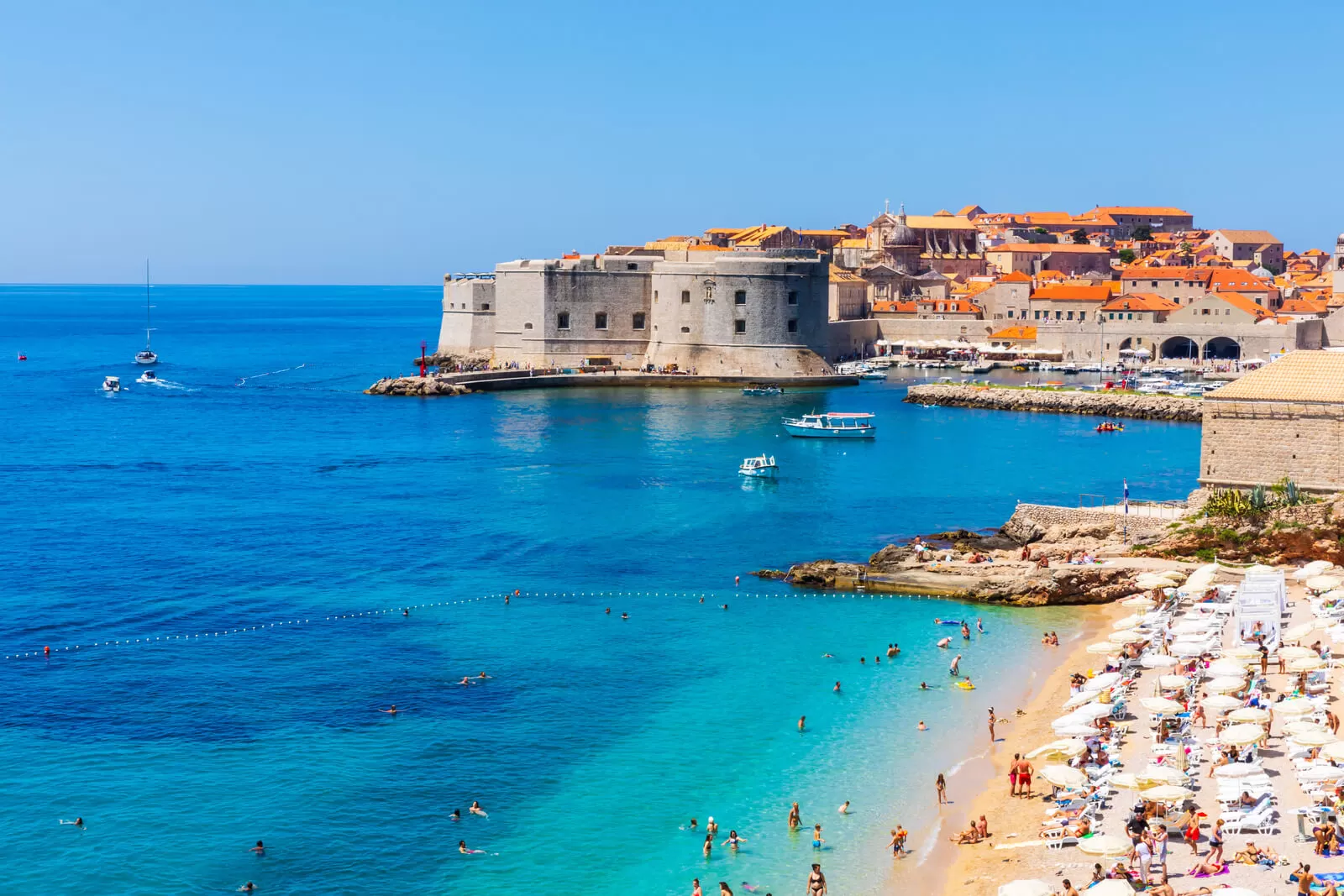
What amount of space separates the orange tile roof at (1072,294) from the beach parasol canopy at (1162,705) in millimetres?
62948

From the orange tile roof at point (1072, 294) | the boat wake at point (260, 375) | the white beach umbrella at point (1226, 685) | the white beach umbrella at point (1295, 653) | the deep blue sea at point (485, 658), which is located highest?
the orange tile roof at point (1072, 294)

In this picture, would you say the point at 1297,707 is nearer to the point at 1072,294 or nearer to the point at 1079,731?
the point at 1079,731

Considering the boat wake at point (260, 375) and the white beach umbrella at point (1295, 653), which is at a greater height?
the boat wake at point (260, 375)

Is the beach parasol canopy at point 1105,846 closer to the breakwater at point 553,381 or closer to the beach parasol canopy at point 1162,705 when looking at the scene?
the beach parasol canopy at point 1162,705

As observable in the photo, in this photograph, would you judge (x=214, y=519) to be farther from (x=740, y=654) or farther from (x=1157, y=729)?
(x=1157, y=729)

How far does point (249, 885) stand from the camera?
628 inches

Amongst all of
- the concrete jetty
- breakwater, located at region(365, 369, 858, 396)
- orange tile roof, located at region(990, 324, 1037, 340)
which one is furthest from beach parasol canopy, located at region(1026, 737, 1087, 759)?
orange tile roof, located at region(990, 324, 1037, 340)

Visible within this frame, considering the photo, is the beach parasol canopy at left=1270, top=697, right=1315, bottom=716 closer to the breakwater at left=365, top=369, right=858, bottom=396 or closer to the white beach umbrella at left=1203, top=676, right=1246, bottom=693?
the white beach umbrella at left=1203, top=676, right=1246, bottom=693

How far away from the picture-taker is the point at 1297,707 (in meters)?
18.5

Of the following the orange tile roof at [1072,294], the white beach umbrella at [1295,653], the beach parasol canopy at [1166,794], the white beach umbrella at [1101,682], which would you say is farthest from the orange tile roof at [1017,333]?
the beach parasol canopy at [1166,794]

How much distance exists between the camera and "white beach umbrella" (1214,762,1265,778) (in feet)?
54.0

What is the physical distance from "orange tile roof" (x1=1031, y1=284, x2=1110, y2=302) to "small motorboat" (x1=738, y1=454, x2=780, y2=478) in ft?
138

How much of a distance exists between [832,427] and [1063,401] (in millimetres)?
13283

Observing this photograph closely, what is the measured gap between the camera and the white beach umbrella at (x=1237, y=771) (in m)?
16.5
